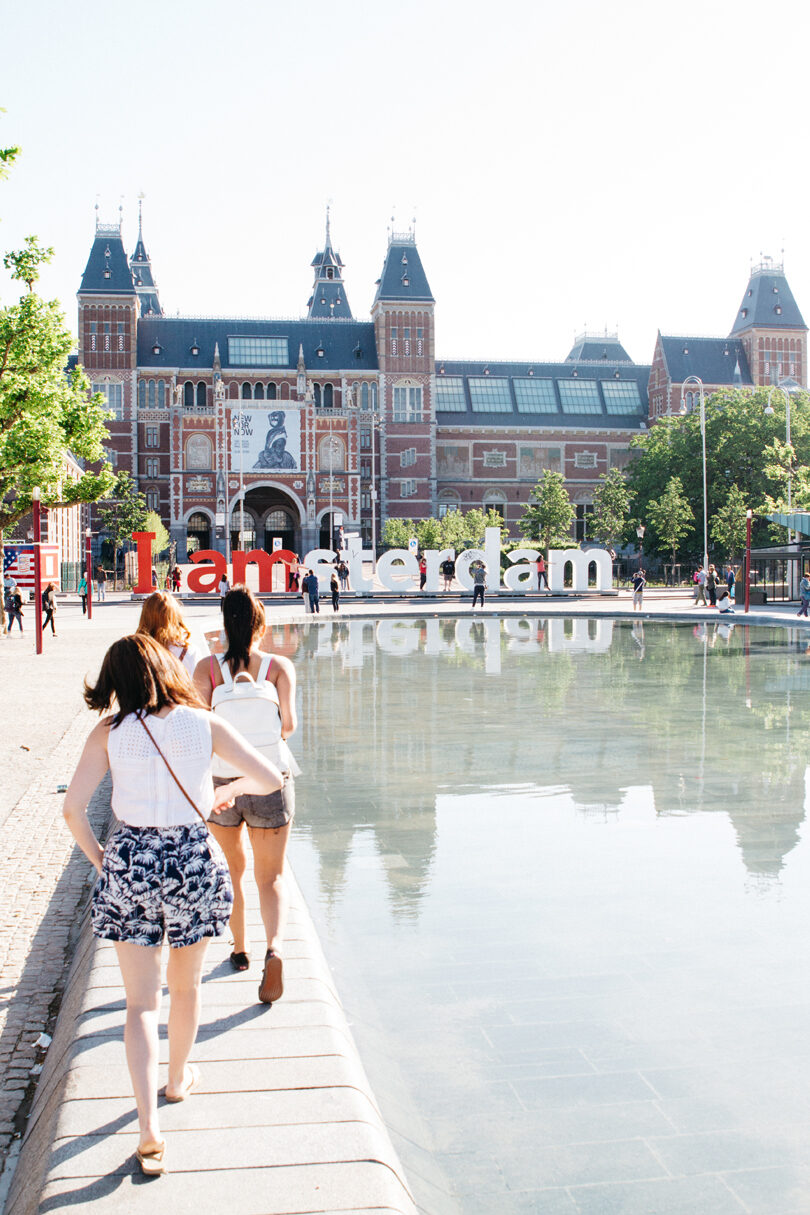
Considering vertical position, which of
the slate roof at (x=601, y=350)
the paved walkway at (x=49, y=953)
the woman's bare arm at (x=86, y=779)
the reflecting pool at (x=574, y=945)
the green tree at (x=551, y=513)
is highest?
the slate roof at (x=601, y=350)

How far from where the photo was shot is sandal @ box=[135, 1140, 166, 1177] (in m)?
2.72

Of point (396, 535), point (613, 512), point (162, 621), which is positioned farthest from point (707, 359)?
point (162, 621)

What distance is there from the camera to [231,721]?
4.01 m

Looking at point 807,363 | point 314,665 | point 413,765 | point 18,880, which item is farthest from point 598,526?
point 18,880

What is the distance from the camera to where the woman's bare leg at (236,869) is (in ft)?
13.9

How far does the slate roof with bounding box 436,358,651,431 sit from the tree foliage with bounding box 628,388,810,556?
54.6 feet

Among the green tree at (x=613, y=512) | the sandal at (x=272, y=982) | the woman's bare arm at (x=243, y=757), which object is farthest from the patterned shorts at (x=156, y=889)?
the green tree at (x=613, y=512)

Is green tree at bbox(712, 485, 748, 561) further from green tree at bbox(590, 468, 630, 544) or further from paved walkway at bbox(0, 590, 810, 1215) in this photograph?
paved walkway at bbox(0, 590, 810, 1215)

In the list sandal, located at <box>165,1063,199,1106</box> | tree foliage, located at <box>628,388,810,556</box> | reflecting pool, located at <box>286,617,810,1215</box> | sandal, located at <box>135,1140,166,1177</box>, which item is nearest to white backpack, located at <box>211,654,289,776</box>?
sandal, located at <box>165,1063,199,1106</box>

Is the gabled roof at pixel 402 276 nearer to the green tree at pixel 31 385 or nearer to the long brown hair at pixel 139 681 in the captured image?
the green tree at pixel 31 385

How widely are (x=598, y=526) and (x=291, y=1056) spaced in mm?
54358

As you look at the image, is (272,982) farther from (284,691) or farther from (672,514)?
(672,514)

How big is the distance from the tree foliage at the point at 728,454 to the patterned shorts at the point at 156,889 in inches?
1913

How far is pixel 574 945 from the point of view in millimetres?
5219
